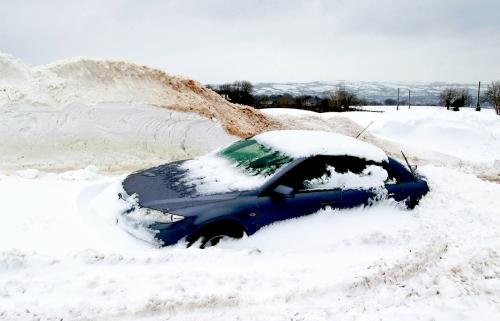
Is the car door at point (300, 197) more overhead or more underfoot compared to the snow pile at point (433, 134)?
more overhead

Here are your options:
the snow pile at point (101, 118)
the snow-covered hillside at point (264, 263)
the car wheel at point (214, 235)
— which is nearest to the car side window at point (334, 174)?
the snow-covered hillside at point (264, 263)

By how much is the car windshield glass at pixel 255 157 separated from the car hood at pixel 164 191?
24.9 inches

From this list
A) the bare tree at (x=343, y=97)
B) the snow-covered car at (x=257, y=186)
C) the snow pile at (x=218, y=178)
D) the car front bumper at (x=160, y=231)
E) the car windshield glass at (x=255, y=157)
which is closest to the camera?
the car front bumper at (x=160, y=231)

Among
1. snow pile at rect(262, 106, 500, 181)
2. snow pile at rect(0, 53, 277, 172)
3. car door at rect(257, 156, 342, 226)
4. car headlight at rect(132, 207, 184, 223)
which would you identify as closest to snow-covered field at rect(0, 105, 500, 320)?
car door at rect(257, 156, 342, 226)

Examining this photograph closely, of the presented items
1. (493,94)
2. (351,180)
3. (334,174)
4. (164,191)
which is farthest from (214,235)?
(493,94)

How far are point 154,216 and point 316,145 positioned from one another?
227 cm

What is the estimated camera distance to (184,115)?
49.6 feet

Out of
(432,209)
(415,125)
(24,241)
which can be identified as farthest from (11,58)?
(415,125)

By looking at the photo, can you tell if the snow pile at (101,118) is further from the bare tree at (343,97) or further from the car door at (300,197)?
the bare tree at (343,97)

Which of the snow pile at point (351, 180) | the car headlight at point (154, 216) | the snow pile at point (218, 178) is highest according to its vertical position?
the snow pile at point (218, 178)

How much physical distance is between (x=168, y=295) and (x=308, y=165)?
7.92 ft

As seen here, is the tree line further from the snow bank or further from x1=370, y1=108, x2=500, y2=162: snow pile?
the snow bank

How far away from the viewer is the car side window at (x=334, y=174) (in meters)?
5.75

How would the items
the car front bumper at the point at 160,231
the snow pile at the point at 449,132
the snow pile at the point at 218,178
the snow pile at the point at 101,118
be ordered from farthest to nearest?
the snow pile at the point at 449,132
the snow pile at the point at 101,118
the snow pile at the point at 218,178
the car front bumper at the point at 160,231
